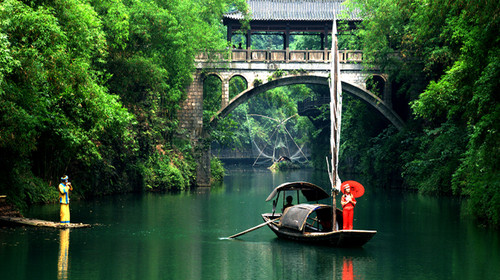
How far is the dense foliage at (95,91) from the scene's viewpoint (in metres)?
20.3

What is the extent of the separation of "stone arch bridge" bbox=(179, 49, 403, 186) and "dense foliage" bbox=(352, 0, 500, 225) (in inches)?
62.6

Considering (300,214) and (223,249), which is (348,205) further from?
(223,249)

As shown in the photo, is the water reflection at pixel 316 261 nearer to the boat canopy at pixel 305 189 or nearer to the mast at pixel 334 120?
the mast at pixel 334 120

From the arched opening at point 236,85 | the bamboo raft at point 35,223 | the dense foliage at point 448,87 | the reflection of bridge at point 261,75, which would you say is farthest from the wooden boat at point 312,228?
the arched opening at point 236,85

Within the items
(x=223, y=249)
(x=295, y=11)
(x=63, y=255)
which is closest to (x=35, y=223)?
(x=63, y=255)

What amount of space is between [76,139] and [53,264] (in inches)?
352

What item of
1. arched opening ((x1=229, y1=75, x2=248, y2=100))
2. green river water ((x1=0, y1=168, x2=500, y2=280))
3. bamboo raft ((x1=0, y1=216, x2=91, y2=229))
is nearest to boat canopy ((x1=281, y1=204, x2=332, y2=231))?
green river water ((x1=0, y1=168, x2=500, y2=280))

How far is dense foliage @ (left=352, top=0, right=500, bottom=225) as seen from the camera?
18.9m

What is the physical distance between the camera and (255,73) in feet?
129

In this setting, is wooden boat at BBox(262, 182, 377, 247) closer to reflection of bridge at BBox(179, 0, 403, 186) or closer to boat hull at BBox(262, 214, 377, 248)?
boat hull at BBox(262, 214, 377, 248)

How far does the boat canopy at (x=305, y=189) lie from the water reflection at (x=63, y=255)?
18.0ft

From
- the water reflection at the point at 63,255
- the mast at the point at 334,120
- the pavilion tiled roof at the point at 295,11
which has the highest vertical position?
the pavilion tiled roof at the point at 295,11

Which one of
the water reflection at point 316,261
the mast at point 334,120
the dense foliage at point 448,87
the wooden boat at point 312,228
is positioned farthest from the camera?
the dense foliage at point 448,87

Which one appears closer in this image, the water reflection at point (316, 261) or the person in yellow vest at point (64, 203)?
the water reflection at point (316, 261)
